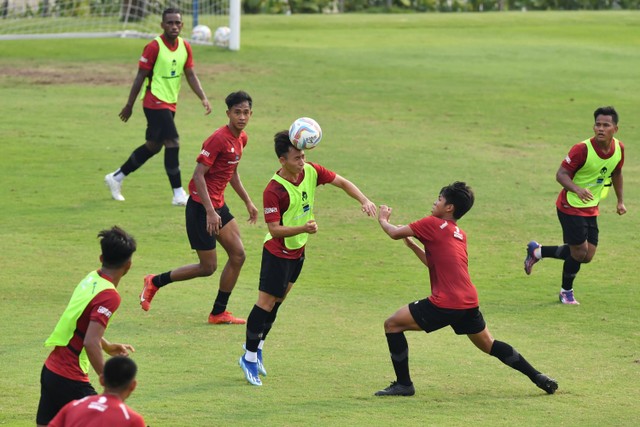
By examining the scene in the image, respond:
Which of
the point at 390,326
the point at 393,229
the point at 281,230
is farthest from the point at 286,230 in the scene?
the point at 390,326

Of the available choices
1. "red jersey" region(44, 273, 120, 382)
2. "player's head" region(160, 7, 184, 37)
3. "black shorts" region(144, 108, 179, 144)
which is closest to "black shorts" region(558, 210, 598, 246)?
"black shorts" region(144, 108, 179, 144)

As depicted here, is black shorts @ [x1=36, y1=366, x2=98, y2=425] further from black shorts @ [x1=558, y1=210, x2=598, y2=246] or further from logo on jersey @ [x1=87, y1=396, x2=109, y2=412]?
black shorts @ [x1=558, y1=210, x2=598, y2=246]

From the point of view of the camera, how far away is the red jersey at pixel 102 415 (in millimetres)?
6289

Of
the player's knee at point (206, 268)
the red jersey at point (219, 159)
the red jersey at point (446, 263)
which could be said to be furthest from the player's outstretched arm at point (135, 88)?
the red jersey at point (446, 263)

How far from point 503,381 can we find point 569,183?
11.1ft

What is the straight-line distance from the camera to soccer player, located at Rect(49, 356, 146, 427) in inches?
248

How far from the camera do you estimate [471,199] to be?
977 centimetres

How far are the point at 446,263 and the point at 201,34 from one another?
23964 mm

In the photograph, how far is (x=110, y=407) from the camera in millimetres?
6328

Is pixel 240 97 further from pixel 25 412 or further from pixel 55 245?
pixel 55 245

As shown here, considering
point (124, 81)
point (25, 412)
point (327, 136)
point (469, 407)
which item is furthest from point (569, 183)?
point (124, 81)

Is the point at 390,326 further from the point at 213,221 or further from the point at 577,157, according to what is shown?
the point at 577,157

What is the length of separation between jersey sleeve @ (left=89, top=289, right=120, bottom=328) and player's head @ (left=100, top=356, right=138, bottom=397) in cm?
116

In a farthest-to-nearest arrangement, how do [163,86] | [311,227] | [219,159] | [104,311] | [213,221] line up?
[163,86] → [219,159] → [213,221] → [311,227] → [104,311]
